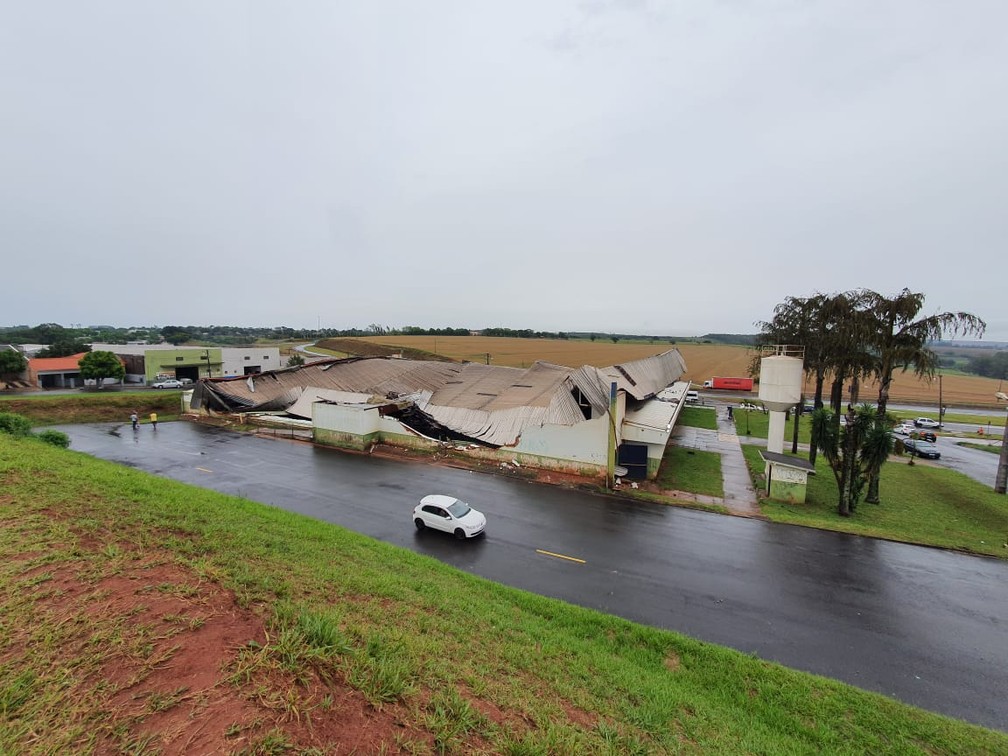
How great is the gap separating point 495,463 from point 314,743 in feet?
65.2

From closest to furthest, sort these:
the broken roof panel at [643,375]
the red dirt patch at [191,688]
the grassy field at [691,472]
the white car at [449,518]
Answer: the red dirt patch at [191,688] < the white car at [449,518] < the grassy field at [691,472] < the broken roof panel at [643,375]

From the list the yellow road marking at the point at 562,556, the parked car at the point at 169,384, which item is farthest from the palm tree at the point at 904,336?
the parked car at the point at 169,384

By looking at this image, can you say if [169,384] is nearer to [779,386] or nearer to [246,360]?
[246,360]

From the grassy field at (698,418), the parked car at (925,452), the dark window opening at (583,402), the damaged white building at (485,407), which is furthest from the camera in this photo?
the grassy field at (698,418)

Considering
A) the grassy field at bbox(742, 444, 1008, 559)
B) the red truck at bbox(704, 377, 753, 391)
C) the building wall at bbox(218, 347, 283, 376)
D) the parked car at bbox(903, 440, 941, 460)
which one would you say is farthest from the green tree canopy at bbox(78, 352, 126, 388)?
the red truck at bbox(704, 377, 753, 391)

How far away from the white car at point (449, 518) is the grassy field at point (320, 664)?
450 cm

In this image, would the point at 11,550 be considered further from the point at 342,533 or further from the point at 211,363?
the point at 211,363

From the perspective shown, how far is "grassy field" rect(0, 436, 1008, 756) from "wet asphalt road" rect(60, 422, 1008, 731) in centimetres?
193

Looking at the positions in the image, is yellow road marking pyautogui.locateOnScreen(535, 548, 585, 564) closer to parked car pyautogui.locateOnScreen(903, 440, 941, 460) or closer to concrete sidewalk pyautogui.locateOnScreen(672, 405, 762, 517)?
concrete sidewalk pyautogui.locateOnScreen(672, 405, 762, 517)

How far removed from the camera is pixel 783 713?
21.4 feet

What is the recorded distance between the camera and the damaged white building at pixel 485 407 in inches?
856

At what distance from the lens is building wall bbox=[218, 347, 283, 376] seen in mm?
56594

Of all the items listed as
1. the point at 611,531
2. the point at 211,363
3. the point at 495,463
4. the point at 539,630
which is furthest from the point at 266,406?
the point at 539,630

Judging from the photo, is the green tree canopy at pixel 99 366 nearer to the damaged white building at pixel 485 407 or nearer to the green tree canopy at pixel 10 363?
the green tree canopy at pixel 10 363
